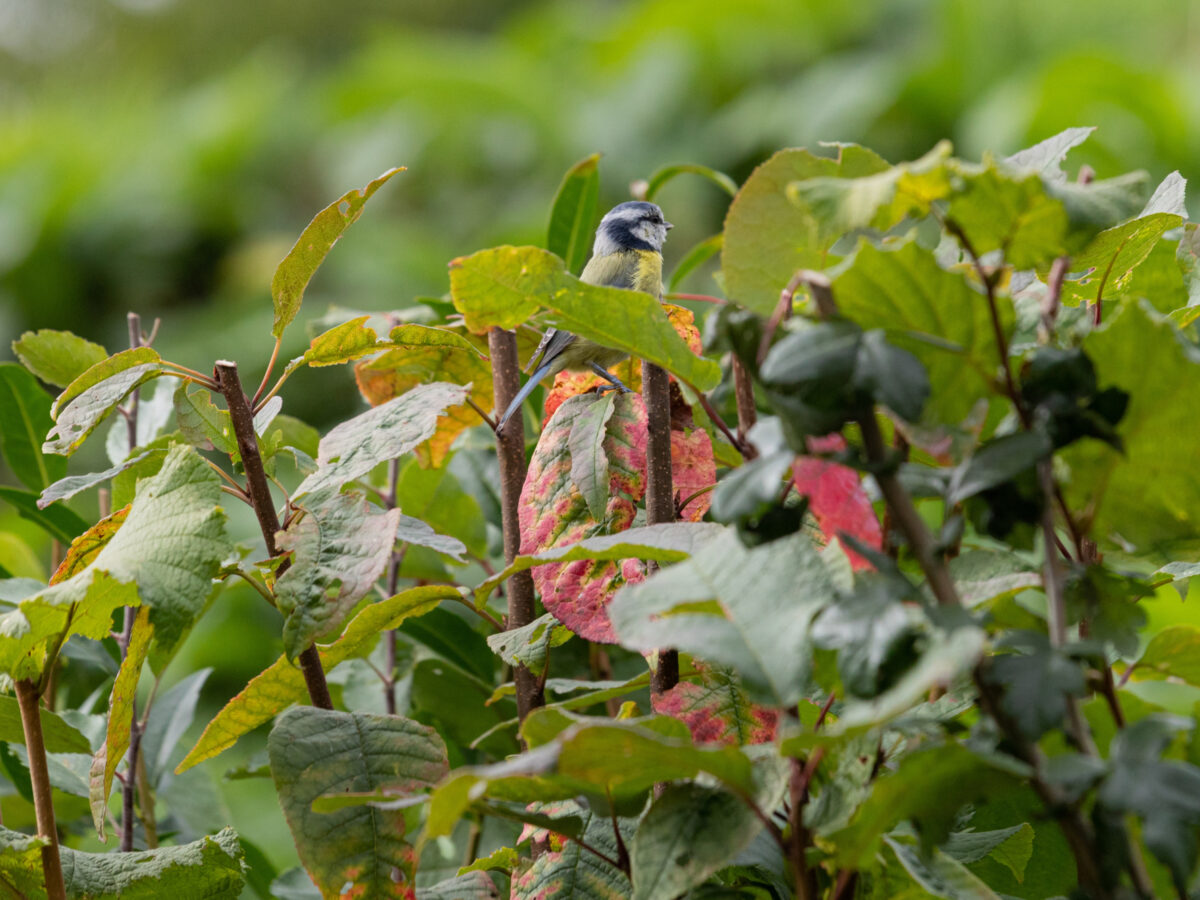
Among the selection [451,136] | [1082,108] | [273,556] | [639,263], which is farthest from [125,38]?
[273,556]

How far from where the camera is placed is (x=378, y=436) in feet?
1.39

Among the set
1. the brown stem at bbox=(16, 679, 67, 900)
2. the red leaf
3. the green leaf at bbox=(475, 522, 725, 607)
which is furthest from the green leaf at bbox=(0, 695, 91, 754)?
the red leaf

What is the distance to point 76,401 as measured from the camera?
1.38 feet

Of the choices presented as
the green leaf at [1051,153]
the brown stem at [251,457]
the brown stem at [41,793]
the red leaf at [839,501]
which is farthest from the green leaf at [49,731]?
the green leaf at [1051,153]

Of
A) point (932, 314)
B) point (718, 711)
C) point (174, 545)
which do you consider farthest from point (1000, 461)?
point (174, 545)

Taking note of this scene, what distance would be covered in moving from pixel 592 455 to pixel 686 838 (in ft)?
0.56

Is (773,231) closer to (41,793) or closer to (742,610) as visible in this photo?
(742,610)

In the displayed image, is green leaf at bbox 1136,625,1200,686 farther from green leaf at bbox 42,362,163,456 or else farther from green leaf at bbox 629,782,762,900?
green leaf at bbox 42,362,163,456

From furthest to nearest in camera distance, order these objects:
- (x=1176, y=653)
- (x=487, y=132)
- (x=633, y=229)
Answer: (x=487, y=132) < (x=633, y=229) < (x=1176, y=653)

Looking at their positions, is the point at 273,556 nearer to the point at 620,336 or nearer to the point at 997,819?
the point at 620,336

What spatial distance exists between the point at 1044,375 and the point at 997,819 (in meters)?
0.25

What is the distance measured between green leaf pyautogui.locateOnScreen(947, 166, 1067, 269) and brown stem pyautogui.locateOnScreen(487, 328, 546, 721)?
0.26 meters

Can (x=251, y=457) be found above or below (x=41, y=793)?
above

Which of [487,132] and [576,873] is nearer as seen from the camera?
[576,873]
